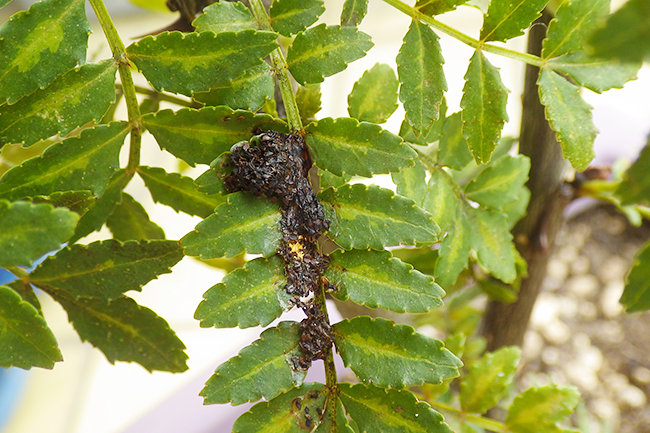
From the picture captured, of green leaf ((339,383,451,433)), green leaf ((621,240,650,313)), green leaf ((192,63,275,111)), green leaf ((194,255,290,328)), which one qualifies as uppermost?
green leaf ((192,63,275,111))

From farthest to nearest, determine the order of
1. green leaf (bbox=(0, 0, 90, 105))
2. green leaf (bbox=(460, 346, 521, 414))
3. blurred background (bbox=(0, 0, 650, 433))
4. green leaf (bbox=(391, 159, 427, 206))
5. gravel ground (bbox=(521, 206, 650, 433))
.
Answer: gravel ground (bbox=(521, 206, 650, 433)) → blurred background (bbox=(0, 0, 650, 433)) → green leaf (bbox=(460, 346, 521, 414)) → green leaf (bbox=(391, 159, 427, 206)) → green leaf (bbox=(0, 0, 90, 105))

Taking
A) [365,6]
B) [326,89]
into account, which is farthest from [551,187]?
[326,89]

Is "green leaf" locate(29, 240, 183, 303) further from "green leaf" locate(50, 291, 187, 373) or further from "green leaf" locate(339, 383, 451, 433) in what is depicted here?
"green leaf" locate(339, 383, 451, 433)

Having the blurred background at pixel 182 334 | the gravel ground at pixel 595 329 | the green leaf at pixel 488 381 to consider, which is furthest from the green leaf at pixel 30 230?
the gravel ground at pixel 595 329

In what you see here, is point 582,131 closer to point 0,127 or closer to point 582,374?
point 0,127

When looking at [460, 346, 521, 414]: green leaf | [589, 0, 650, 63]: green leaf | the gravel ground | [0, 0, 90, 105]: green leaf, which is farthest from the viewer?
the gravel ground

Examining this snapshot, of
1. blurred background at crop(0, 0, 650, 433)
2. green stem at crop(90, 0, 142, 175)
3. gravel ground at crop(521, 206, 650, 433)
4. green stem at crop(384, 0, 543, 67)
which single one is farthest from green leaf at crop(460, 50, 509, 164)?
gravel ground at crop(521, 206, 650, 433)

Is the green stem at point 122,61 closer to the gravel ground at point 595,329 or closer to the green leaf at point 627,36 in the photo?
the green leaf at point 627,36
